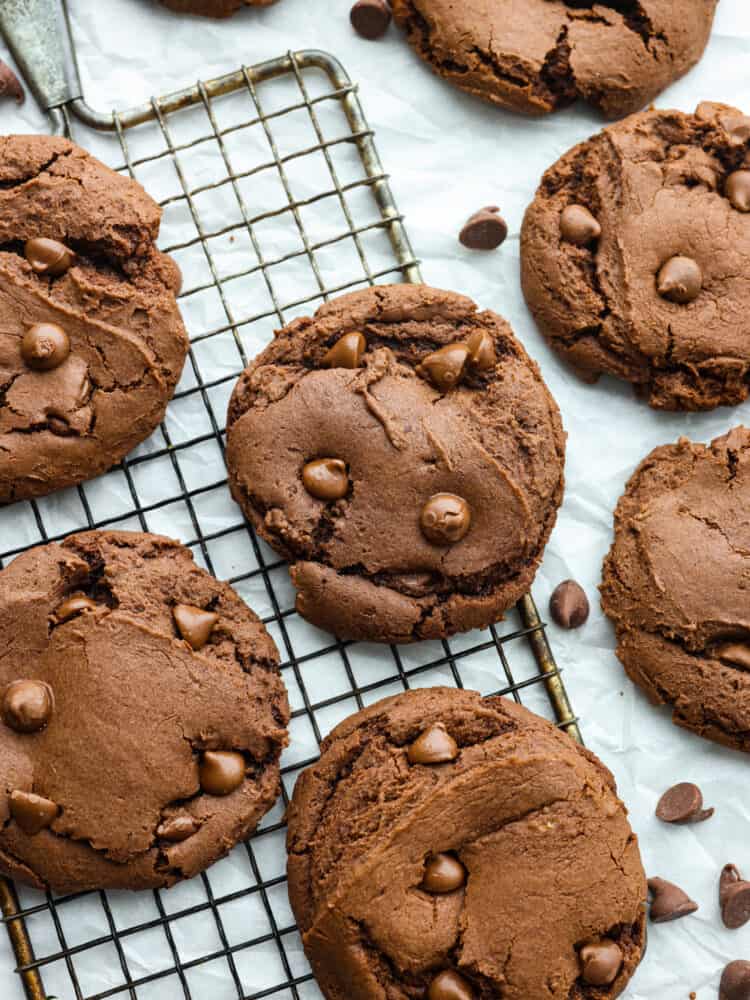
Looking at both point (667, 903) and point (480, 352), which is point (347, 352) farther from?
point (667, 903)

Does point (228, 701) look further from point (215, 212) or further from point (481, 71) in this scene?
point (481, 71)

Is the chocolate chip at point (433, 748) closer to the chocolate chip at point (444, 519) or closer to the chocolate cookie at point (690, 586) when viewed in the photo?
the chocolate chip at point (444, 519)

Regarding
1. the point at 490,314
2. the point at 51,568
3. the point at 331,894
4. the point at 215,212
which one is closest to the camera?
the point at 331,894

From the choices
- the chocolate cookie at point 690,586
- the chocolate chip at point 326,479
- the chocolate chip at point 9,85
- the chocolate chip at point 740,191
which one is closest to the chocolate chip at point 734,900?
the chocolate cookie at point 690,586

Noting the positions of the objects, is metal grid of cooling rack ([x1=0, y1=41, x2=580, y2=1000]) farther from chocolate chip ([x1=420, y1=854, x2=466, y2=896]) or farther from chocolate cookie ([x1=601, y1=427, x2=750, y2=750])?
chocolate chip ([x1=420, y1=854, x2=466, y2=896])

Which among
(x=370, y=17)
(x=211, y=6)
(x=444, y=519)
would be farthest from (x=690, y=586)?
(x=211, y=6)

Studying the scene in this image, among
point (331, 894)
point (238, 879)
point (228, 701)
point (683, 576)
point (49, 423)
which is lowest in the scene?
point (238, 879)

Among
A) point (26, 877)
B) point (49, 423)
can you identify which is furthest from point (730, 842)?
A: point (49, 423)
